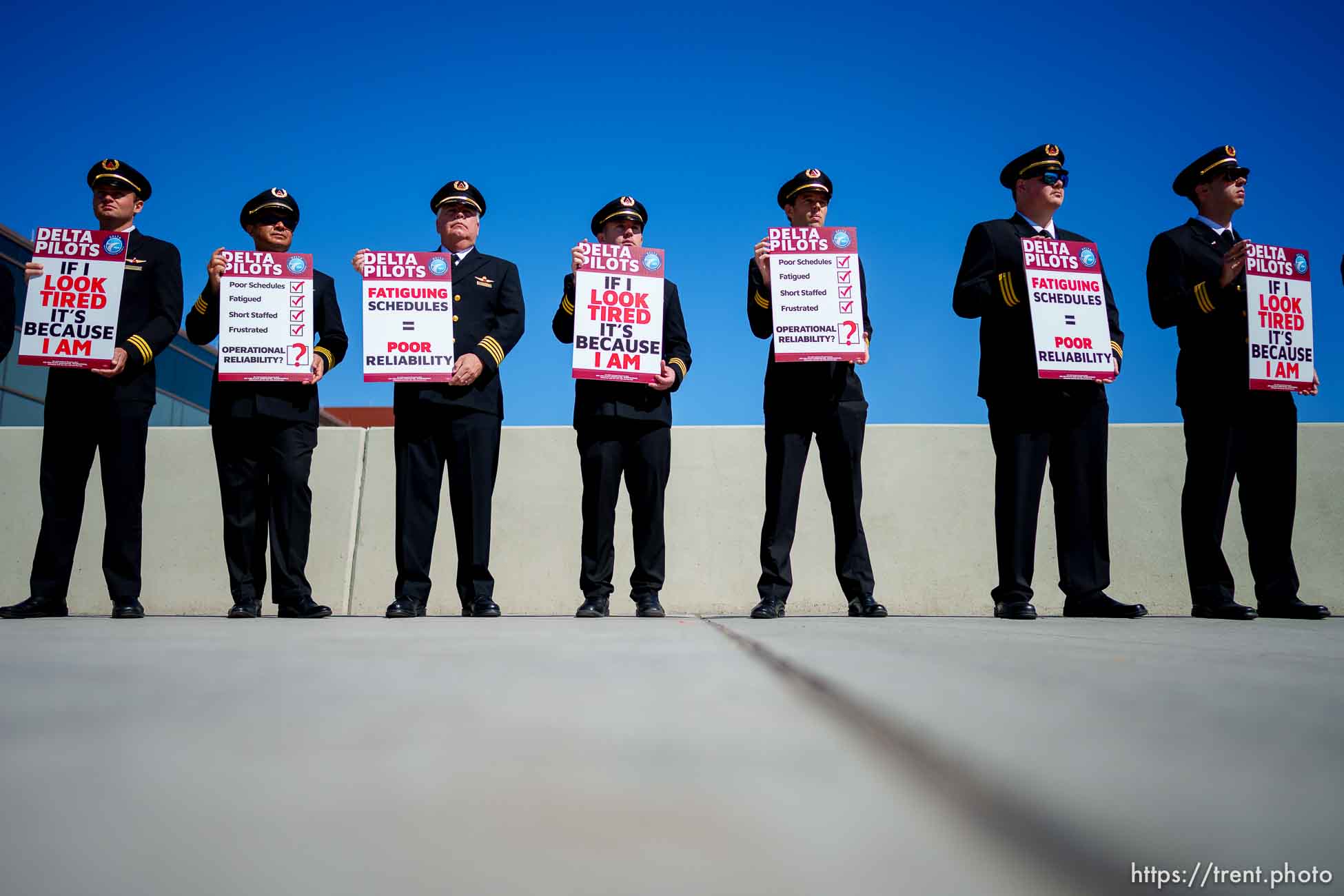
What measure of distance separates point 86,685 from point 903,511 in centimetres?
480

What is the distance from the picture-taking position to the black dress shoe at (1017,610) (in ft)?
10.3

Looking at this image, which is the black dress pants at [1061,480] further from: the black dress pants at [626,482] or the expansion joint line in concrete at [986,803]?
the expansion joint line in concrete at [986,803]

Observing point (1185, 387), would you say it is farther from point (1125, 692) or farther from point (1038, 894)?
point (1038, 894)

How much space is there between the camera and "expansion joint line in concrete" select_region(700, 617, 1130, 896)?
389mm

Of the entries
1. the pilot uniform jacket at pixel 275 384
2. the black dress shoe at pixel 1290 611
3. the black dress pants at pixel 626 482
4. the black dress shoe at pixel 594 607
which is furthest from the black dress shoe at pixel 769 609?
the pilot uniform jacket at pixel 275 384

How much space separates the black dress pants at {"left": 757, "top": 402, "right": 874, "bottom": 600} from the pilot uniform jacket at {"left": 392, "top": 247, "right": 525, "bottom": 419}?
48.0 inches

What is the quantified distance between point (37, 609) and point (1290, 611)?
4.75 m

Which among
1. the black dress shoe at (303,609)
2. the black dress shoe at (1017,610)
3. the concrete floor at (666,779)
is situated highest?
the concrete floor at (666,779)

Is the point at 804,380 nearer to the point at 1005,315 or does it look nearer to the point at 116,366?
the point at 1005,315

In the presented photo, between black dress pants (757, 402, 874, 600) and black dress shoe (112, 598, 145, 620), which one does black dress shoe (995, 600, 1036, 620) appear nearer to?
black dress pants (757, 402, 874, 600)

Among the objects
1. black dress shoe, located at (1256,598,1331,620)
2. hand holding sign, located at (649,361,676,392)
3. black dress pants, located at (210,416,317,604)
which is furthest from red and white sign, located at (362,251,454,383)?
black dress shoe, located at (1256,598,1331,620)

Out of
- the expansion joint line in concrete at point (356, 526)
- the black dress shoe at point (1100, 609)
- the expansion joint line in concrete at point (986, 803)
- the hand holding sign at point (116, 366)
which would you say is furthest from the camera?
the expansion joint line in concrete at point (356, 526)

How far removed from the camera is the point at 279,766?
603 mm

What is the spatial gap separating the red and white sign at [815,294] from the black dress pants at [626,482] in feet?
2.27
